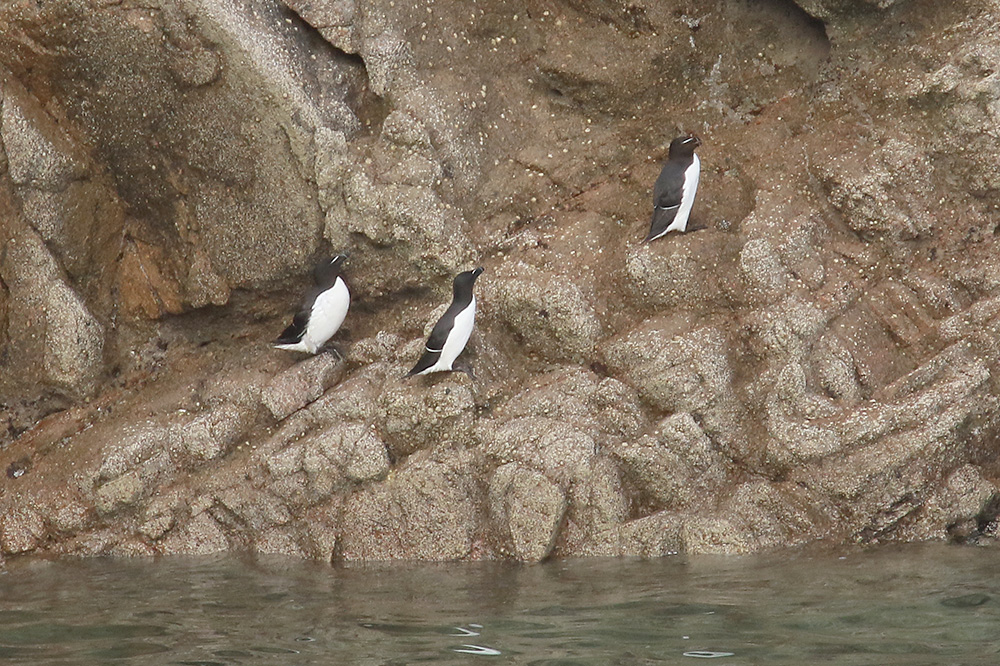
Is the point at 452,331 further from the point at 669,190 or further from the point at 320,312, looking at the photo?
the point at 669,190

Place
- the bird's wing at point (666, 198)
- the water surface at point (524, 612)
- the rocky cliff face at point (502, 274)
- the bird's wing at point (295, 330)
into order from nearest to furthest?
the water surface at point (524, 612) → the rocky cliff face at point (502, 274) → the bird's wing at point (666, 198) → the bird's wing at point (295, 330)

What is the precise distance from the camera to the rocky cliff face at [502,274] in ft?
29.0

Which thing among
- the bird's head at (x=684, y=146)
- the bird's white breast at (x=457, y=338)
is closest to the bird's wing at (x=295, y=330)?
the bird's white breast at (x=457, y=338)

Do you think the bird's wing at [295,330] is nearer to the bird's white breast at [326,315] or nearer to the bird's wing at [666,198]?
the bird's white breast at [326,315]

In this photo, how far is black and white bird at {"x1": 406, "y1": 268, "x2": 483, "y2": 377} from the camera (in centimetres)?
911

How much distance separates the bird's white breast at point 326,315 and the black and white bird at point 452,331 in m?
0.94

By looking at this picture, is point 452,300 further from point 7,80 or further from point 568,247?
point 7,80

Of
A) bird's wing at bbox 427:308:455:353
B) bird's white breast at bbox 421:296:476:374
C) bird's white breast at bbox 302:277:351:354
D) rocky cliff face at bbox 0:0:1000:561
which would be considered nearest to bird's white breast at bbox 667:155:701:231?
rocky cliff face at bbox 0:0:1000:561

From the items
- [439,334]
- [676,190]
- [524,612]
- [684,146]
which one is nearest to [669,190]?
[676,190]

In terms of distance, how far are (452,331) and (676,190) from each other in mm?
2171

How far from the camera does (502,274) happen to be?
10.2m

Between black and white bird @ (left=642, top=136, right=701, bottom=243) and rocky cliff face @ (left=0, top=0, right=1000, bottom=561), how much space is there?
0.20 metres

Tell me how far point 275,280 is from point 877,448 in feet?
17.2

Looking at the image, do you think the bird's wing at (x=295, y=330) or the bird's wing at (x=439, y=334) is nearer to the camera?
the bird's wing at (x=439, y=334)
